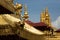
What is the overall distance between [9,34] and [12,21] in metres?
0.62

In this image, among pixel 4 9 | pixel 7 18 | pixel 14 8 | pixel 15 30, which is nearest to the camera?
pixel 15 30

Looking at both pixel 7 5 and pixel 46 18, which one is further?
pixel 46 18

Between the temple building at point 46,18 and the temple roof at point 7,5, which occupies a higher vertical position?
the temple roof at point 7,5

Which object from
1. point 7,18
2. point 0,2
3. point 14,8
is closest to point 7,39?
point 7,18

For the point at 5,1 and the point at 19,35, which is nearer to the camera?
the point at 19,35

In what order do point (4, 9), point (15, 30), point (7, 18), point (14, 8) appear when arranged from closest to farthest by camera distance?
1. point (15, 30)
2. point (7, 18)
3. point (4, 9)
4. point (14, 8)

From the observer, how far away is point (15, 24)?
10.1m

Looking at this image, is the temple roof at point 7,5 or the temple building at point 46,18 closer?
the temple roof at point 7,5

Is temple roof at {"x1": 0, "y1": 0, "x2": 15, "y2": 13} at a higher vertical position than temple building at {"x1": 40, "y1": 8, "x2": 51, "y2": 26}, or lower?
higher

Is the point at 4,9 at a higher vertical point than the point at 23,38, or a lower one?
higher

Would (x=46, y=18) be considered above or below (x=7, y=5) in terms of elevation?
below

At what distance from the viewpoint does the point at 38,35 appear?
11.3 meters

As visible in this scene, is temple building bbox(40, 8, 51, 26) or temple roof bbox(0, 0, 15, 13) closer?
temple roof bbox(0, 0, 15, 13)

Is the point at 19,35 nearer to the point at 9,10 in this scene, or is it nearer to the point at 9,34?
the point at 9,34
